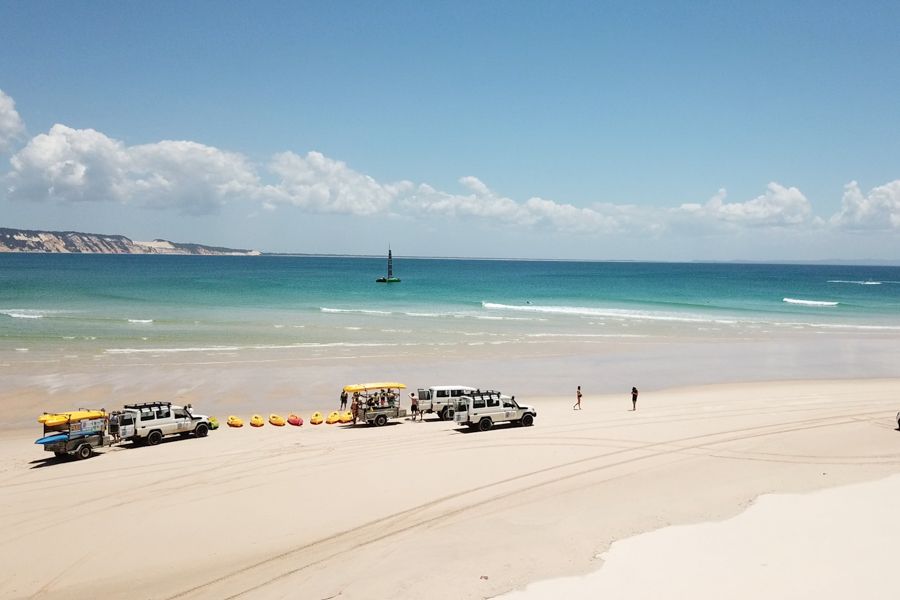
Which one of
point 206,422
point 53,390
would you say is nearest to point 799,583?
point 206,422

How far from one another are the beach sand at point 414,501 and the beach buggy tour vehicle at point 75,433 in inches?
20.9

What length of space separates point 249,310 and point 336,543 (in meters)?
60.6

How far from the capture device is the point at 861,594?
11102 millimetres

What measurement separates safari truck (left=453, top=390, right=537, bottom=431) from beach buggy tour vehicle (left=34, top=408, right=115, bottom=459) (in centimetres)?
1262

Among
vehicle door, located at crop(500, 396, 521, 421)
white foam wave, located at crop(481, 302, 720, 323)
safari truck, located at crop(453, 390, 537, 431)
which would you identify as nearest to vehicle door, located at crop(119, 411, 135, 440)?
safari truck, located at crop(453, 390, 537, 431)

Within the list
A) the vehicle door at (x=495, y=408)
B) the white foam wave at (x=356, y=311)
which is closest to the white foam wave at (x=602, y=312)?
the white foam wave at (x=356, y=311)

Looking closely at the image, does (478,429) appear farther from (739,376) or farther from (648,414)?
(739,376)

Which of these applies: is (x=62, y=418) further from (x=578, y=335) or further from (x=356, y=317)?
(x=356, y=317)

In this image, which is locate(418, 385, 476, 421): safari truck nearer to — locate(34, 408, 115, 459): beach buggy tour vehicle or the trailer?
the trailer

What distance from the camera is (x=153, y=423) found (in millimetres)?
22344

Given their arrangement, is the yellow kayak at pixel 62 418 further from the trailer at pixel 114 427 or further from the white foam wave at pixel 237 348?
the white foam wave at pixel 237 348

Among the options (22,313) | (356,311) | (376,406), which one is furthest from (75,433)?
(356,311)

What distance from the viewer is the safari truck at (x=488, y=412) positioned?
24.1 meters

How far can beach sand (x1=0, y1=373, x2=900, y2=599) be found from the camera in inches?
473
